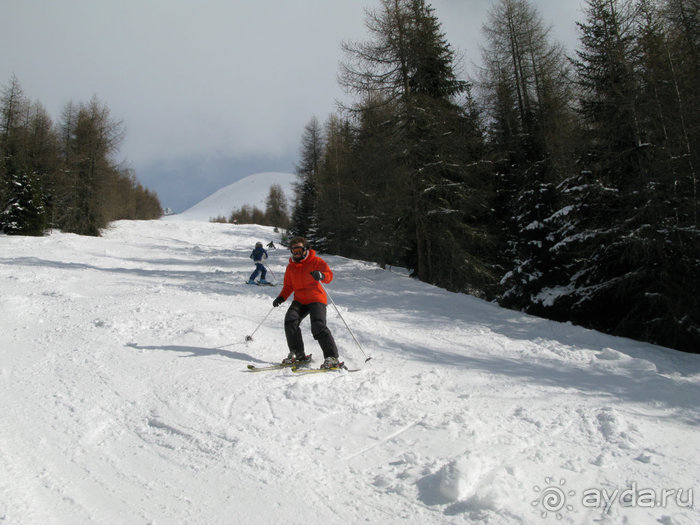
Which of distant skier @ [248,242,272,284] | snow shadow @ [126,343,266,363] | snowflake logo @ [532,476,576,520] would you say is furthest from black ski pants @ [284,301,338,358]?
distant skier @ [248,242,272,284]

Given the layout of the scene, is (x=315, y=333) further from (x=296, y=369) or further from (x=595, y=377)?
(x=595, y=377)

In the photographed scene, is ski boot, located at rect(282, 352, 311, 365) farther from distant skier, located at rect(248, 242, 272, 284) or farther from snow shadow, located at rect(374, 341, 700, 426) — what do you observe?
distant skier, located at rect(248, 242, 272, 284)

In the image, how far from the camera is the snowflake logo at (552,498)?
2827 millimetres

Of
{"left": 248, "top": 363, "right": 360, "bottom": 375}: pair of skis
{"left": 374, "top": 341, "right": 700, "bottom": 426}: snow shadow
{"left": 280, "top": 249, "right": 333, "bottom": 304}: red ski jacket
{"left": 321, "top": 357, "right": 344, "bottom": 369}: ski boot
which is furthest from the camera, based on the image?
{"left": 280, "top": 249, "right": 333, "bottom": 304}: red ski jacket

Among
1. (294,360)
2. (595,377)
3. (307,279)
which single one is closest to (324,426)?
(294,360)

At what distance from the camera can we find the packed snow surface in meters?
2.85

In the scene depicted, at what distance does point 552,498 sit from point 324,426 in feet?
6.82

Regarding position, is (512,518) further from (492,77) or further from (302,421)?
(492,77)

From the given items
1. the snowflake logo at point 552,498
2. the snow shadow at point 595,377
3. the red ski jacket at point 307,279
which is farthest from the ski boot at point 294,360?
the snowflake logo at point 552,498

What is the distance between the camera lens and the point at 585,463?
11.6 feet

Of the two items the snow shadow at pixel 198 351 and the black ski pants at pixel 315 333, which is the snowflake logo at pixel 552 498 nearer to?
the black ski pants at pixel 315 333

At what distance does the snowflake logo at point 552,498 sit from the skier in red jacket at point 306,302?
2.94 m

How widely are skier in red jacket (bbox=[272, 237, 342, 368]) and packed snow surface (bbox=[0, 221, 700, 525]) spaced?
1.42 ft

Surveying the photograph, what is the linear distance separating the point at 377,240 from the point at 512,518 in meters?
14.4
